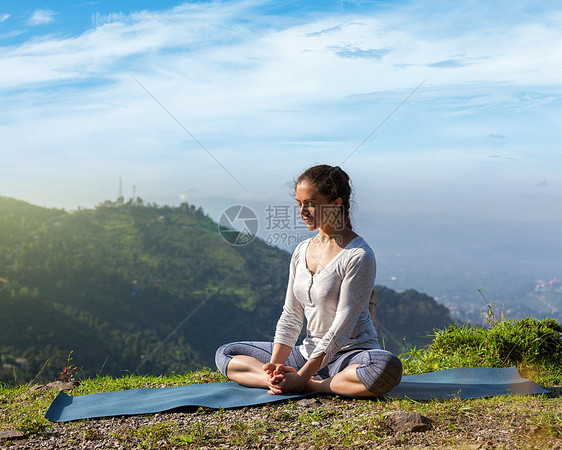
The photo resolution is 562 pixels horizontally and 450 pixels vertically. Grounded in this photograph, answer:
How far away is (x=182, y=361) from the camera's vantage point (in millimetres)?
23656

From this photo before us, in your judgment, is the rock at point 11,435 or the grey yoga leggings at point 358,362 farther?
the grey yoga leggings at point 358,362

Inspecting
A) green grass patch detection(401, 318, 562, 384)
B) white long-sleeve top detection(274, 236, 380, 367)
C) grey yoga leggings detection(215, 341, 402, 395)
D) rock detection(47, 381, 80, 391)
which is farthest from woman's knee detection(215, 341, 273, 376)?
green grass patch detection(401, 318, 562, 384)

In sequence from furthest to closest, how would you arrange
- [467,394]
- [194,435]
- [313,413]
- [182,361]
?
1. [182,361]
2. [467,394]
3. [313,413]
4. [194,435]

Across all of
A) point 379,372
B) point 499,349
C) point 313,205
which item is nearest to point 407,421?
point 379,372

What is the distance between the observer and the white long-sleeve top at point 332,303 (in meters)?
3.72

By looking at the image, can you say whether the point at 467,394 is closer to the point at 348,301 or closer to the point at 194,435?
the point at 348,301

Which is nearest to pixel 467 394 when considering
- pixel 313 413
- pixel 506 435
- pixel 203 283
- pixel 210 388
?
pixel 506 435

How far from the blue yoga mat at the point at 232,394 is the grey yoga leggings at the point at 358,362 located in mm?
240

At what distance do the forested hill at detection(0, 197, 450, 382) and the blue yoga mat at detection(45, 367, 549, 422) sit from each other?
49.7 ft

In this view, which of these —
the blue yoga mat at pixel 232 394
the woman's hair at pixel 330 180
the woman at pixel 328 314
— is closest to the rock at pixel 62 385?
the blue yoga mat at pixel 232 394

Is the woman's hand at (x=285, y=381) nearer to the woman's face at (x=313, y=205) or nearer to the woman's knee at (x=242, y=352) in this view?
the woman's knee at (x=242, y=352)

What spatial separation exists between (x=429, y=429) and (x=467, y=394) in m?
1.02

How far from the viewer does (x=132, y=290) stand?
102ft

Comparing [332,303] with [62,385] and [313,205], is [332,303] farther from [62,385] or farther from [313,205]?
[62,385]
